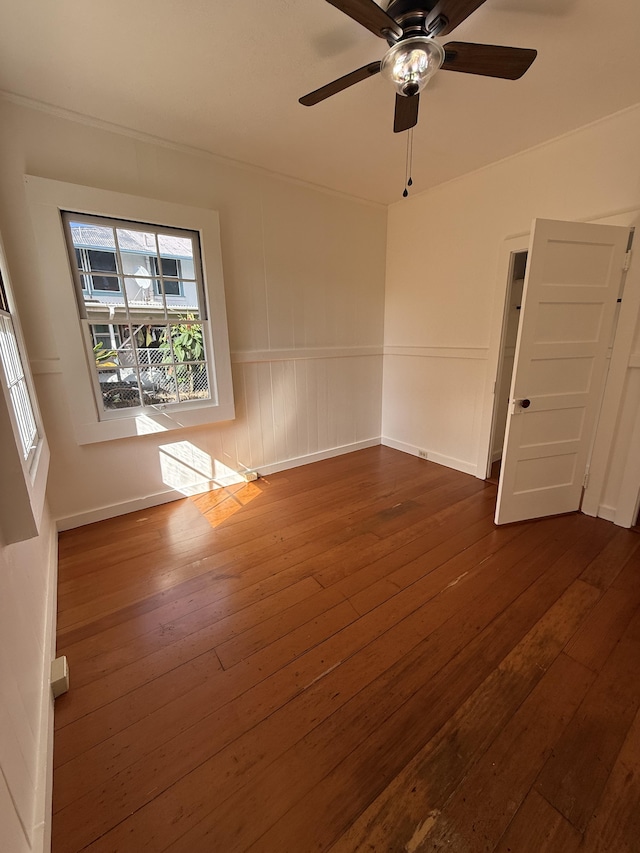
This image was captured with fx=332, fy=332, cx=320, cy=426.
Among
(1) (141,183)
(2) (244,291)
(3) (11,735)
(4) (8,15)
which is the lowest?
(3) (11,735)

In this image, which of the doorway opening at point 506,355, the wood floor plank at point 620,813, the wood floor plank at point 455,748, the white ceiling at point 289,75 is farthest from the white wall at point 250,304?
the wood floor plank at point 620,813

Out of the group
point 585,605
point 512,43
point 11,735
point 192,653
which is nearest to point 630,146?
point 512,43

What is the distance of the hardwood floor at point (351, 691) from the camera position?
977mm

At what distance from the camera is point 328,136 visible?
93.0 inches

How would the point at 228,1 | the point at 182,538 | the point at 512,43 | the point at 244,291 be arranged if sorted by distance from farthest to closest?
the point at 244,291, the point at 182,538, the point at 512,43, the point at 228,1

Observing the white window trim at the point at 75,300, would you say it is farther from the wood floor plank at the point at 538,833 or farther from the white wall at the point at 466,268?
the wood floor plank at the point at 538,833

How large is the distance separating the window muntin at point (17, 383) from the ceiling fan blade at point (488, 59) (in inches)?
94.4

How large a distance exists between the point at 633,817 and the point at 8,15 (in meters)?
3.71

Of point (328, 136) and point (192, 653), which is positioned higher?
point (328, 136)

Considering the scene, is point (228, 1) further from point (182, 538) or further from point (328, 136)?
point (182, 538)

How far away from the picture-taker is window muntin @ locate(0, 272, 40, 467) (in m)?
1.65

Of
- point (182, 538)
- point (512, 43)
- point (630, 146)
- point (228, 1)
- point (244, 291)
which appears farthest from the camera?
point (244, 291)

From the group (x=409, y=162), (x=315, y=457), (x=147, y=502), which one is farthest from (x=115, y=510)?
(x=409, y=162)

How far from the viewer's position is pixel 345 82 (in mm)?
1511
